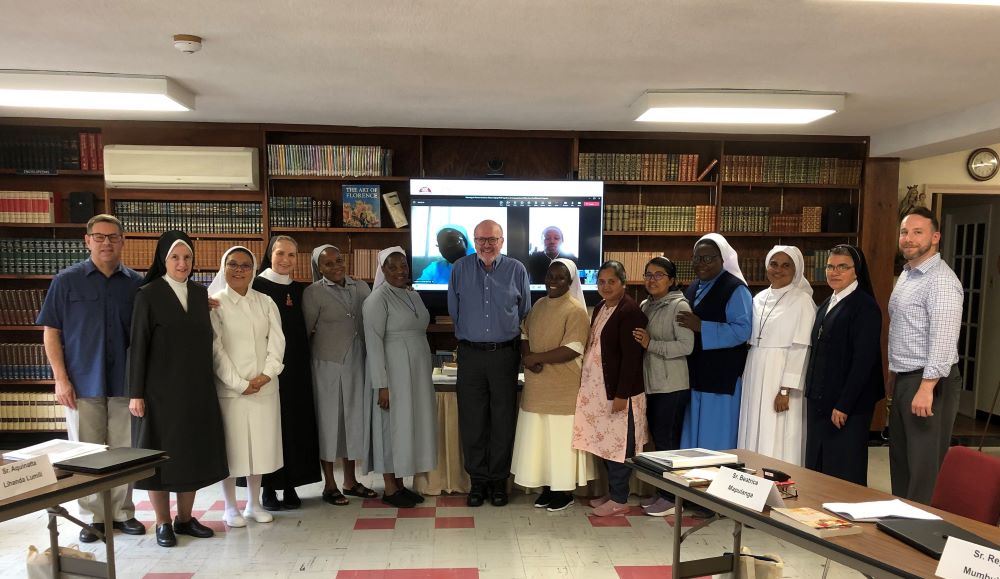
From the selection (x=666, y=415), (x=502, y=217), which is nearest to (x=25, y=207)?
(x=502, y=217)

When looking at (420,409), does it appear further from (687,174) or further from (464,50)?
(687,174)

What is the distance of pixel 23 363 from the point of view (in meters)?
5.32

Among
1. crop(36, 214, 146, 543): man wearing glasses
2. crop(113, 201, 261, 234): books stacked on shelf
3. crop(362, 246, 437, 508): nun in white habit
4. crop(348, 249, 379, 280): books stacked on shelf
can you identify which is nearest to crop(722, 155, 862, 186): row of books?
crop(348, 249, 379, 280): books stacked on shelf

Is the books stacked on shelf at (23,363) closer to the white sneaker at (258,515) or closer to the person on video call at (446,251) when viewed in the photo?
the white sneaker at (258,515)

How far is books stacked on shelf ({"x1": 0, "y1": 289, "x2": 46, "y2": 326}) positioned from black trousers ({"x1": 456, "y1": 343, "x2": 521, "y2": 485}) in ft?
12.7

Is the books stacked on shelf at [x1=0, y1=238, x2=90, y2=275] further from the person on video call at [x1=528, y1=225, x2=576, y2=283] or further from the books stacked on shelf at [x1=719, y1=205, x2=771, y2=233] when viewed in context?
the books stacked on shelf at [x1=719, y1=205, x2=771, y2=233]

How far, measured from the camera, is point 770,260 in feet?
12.4

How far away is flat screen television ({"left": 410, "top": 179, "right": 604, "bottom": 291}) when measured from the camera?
5594 millimetres

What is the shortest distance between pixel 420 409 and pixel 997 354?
6.06m

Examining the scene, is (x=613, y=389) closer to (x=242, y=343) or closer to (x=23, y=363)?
(x=242, y=343)

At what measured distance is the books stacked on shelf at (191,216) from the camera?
5.45 m

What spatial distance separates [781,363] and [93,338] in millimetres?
3854

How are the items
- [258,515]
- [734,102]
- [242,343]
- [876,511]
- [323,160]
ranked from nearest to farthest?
[876,511], [242,343], [258,515], [734,102], [323,160]

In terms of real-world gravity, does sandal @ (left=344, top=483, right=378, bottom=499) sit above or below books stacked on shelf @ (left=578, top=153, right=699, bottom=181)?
below
